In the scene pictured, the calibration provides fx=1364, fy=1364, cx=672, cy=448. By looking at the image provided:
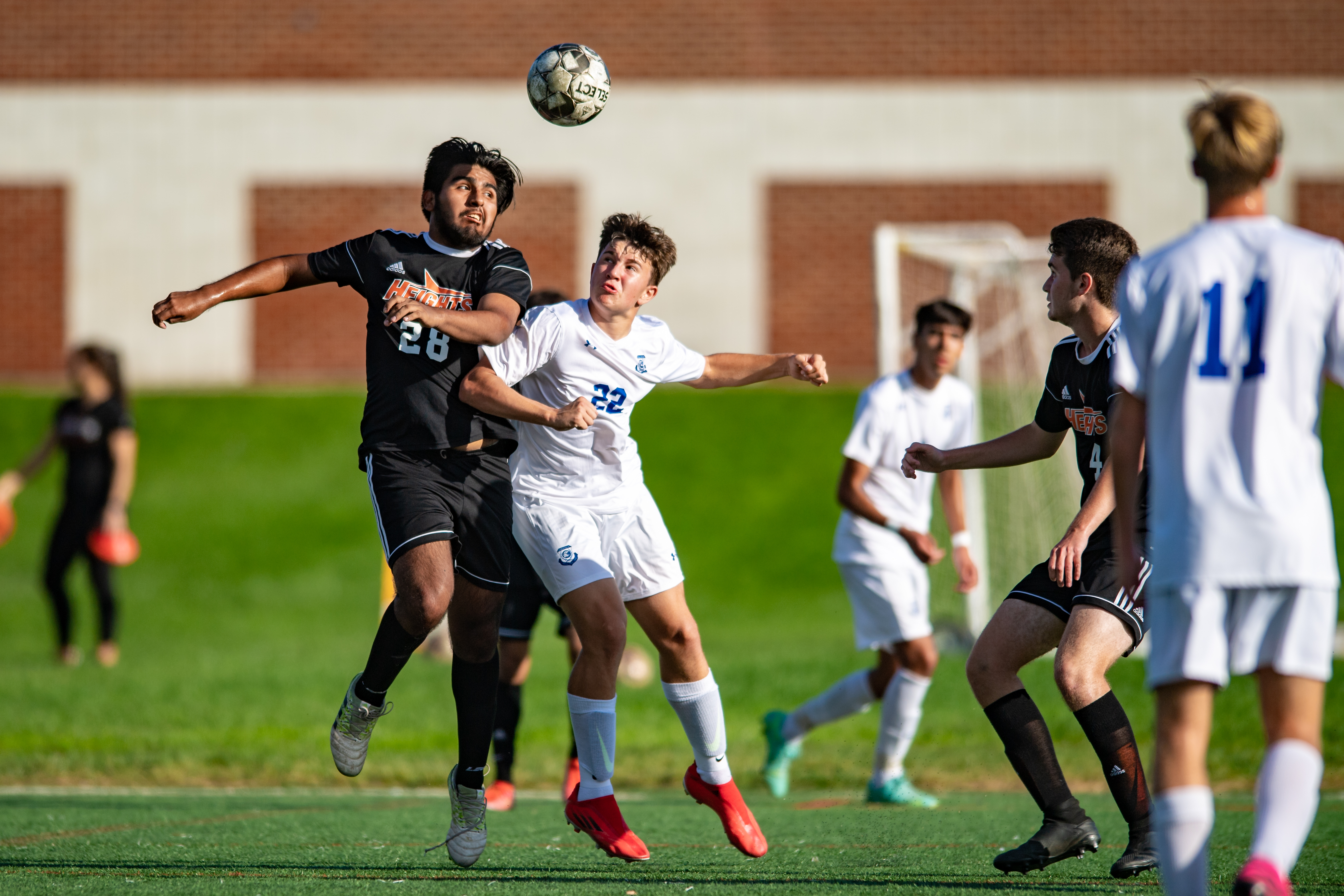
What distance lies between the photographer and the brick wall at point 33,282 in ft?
67.8

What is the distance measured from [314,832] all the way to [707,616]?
10.2m

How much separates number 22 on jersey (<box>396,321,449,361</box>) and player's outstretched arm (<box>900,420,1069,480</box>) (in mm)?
1621

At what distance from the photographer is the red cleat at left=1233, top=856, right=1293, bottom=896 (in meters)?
2.73

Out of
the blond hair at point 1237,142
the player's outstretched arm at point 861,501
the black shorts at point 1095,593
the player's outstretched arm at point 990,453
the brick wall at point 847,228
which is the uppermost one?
the brick wall at point 847,228

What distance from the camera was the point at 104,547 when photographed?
1145cm

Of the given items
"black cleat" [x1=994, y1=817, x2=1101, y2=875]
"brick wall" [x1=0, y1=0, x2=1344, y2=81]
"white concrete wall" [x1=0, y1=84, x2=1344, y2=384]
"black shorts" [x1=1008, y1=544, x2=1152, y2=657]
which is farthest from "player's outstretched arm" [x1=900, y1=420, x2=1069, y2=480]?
"brick wall" [x1=0, y1=0, x2=1344, y2=81]

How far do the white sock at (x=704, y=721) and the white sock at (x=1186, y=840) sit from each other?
2.04 metres

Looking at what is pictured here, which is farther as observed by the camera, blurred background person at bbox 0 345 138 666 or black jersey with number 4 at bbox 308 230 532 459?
blurred background person at bbox 0 345 138 666

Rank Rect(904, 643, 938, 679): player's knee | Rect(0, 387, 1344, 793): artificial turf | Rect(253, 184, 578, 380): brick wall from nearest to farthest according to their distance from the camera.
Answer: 1. Rect(904, 643, 938, 679): player's knee
2. Rect(0, 387, 1344, 793): artificial turf
3. Rect(253, 184, 578, 380): brick wall

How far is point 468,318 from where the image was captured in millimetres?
4477

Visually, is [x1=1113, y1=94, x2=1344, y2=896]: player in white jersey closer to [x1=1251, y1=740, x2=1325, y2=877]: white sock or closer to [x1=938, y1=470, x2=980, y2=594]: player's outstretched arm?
[x1=1251, y1=740, x2=1325, y2=877]: white sock

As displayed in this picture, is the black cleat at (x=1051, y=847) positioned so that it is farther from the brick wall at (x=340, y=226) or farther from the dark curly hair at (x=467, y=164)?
the brick wall at (x=340, y=226)

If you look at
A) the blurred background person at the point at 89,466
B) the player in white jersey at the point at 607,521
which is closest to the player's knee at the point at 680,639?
the player in white jersey at the point at 607,521

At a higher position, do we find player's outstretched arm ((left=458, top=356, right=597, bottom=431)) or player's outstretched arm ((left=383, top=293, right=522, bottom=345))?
player's outstretched arm ((left=383, top=293, right=522, bottom=345))
